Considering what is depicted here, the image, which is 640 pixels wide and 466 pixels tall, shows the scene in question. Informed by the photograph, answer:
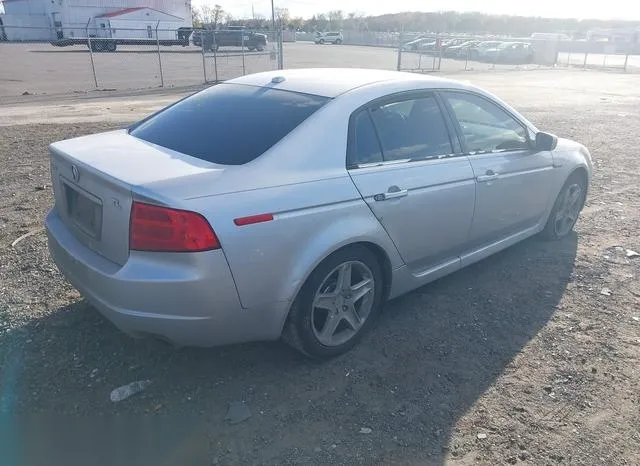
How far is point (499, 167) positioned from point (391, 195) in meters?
1.28

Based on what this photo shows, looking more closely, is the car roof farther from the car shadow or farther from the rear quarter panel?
the car shadow

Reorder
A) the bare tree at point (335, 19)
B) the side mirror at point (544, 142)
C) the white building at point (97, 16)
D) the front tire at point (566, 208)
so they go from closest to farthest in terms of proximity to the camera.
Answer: the side mirror at point (544, 142) → the front tire at point (566, 208) → the white building at point (97, 16) → the bare tree at point (335, 19)

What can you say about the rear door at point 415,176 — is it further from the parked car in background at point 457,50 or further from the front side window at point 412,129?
the parked car in background at point 457,50

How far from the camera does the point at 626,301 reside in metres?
4.30

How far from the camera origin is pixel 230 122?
3.47 metres

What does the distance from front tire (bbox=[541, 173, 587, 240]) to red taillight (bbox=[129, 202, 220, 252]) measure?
372 centimetres

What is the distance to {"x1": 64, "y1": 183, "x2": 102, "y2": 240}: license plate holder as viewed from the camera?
9.84ft

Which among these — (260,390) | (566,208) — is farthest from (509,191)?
(260,390)

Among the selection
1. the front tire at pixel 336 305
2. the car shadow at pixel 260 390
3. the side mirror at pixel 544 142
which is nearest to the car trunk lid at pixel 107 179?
the car shadow at pixel 260 390

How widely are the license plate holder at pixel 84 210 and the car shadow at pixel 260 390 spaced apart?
0.82 meters

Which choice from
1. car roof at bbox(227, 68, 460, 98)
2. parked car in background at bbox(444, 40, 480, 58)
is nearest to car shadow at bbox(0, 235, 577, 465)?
car roof at bbox(227, 68, 460, 98)

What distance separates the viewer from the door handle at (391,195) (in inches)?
133

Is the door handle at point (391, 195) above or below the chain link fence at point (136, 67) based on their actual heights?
above

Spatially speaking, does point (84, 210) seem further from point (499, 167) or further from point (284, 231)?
point (499, 167)
